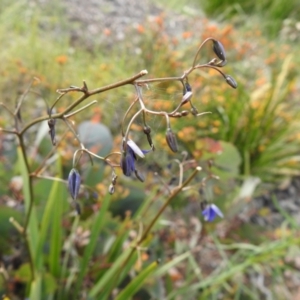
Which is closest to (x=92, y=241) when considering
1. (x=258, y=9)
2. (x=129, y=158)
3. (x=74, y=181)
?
(x=74, y=181)

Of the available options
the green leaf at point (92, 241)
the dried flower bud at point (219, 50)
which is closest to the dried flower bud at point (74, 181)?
the dried flower bud at point (219, 50)

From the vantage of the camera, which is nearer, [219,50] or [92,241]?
[219,50]

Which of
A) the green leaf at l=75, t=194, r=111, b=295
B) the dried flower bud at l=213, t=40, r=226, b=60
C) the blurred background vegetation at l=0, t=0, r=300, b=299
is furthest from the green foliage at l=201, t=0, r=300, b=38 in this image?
the dried flower bud at l=213, t=40, r=226, b=60

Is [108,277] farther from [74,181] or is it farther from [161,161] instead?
[161,161]

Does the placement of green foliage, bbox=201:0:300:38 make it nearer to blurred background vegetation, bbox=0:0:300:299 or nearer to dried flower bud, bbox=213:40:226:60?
blurred background vegetation, bbox=0:0:300:299

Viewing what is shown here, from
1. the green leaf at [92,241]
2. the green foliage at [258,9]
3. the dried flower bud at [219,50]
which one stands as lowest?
the green leaf at [92,241]

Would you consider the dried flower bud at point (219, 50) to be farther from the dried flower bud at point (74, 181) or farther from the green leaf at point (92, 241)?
the green leaf at point (92, 241)

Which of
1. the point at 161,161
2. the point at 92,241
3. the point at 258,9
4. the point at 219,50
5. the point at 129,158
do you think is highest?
the point at 219,50

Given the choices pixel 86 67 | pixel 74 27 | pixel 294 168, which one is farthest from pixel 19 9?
pixel 294 168

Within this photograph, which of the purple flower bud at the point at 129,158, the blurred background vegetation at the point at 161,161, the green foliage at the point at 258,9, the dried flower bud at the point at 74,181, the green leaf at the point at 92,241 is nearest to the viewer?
the purple flower bud at the point at 129,158
